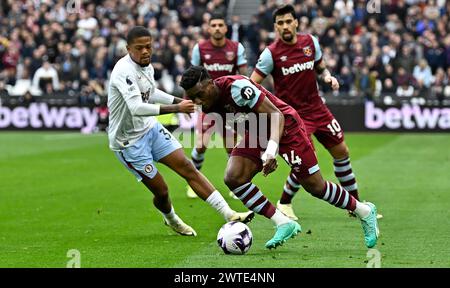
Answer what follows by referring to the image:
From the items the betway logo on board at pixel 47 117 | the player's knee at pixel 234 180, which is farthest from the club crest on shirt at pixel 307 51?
the betway logo on board at pixel 47 117

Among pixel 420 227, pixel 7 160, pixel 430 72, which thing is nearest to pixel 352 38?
pixel 430 72

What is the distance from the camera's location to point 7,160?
2223cm

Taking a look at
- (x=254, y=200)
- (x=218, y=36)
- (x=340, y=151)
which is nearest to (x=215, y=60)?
(x=218, y=36)

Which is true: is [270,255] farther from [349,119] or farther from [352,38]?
[352,38]

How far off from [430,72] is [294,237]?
70.5 ft

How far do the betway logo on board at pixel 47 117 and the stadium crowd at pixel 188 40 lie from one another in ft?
1.52

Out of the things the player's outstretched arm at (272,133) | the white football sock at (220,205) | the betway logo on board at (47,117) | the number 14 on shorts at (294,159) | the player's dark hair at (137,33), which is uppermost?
the player's dark hair at (137,33)

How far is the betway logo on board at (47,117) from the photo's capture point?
3127cm

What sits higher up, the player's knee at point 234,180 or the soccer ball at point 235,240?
the player's knee at point 234,180

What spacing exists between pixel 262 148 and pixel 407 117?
63.8ft

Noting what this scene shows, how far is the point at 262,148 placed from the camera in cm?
1058

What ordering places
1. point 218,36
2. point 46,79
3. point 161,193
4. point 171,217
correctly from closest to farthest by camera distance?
1. point 161,193
2. point 171,217
3. point 218,36
4. point 46,79

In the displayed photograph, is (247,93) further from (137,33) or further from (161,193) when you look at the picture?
(161,193)

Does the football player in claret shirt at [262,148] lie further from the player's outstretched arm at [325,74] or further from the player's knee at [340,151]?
the player's knee at [340,151]
